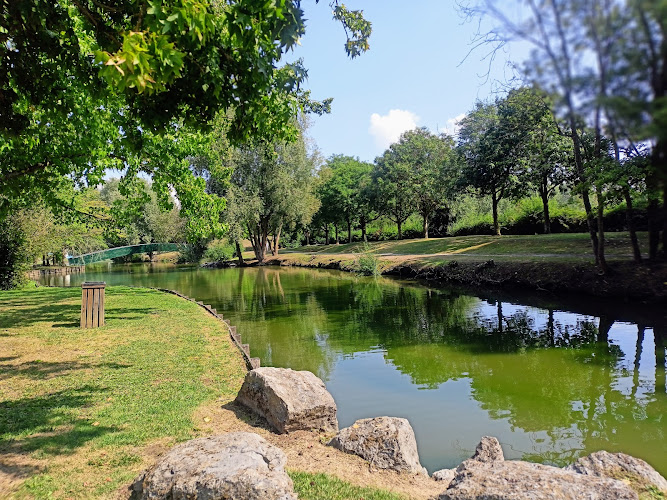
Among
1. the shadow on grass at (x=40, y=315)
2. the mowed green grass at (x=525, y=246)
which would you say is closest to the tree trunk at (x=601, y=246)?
the mowed green grass at (x=525, y=246)

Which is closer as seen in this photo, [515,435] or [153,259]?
[515,435]

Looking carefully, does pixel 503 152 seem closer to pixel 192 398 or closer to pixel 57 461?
pixel 192 398

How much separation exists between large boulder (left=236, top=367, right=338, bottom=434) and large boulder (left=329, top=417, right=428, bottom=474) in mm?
574

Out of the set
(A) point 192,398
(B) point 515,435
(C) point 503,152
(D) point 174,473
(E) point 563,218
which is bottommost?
(B) point 515,435

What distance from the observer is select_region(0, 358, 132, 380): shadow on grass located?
291 inches

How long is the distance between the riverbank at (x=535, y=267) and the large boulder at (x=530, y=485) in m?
8.49

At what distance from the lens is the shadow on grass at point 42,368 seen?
24.2 feet

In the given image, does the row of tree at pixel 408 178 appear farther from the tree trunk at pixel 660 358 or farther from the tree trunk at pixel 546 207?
the tree trunk at pixel 660 358

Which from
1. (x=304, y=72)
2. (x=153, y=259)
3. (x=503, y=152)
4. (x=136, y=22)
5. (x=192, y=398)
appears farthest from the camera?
(x=153, y=259)

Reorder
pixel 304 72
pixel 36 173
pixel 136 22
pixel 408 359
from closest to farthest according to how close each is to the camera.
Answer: pixel 136 22 < pixel 304 72 < pixel 408 359 < pixel 36 173

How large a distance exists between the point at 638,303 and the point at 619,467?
14.2 metres

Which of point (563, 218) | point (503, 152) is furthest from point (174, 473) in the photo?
point (563, 218)

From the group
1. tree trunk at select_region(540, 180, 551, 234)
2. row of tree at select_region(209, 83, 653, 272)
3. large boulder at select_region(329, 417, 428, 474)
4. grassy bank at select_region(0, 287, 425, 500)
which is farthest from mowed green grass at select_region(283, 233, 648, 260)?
grassy bank at select_region(0, 287, 425, 500)

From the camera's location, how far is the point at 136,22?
449cm
